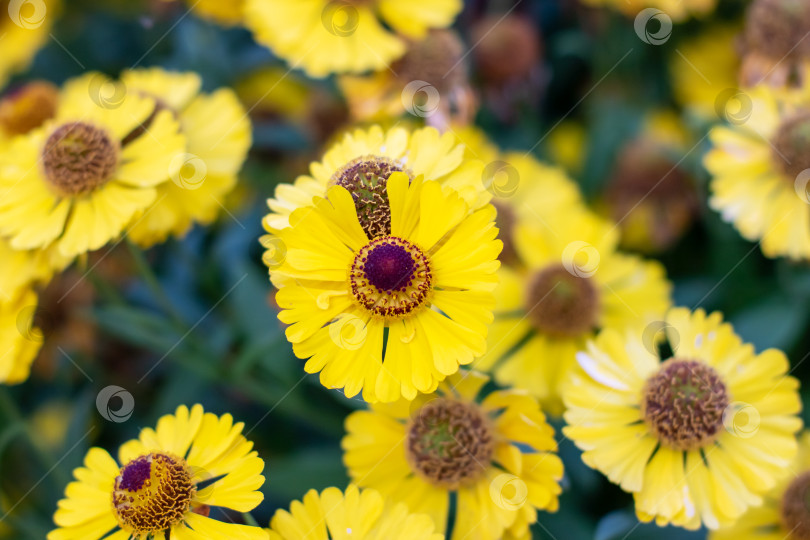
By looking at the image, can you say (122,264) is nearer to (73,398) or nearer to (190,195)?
(73,398)

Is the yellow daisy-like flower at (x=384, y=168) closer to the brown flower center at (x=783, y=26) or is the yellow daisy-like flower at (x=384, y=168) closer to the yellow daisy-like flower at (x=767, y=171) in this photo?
the yellow daisy-like flower at (x=767, y=171)

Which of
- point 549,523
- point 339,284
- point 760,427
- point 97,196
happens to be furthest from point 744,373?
point 97,196

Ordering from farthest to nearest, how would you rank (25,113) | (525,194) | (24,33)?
(24,33) → (525,194) → (25,113)

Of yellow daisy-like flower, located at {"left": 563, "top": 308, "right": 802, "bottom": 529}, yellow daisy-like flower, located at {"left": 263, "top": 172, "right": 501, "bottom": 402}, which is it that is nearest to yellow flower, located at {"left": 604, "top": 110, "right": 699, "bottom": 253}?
yellow daisy-like flower, located at {"left": 563, "top": 308, "right": 802, "bottom": 529}

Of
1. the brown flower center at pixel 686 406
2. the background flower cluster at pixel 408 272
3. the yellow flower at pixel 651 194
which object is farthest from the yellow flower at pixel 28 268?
the yellow flower at pixel 651 194

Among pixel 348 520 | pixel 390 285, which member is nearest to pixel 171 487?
pixel 348 520

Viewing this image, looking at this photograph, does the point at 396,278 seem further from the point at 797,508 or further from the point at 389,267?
the point at 797,508

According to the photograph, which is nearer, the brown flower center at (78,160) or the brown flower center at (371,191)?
the brown flower center at (371,191)
